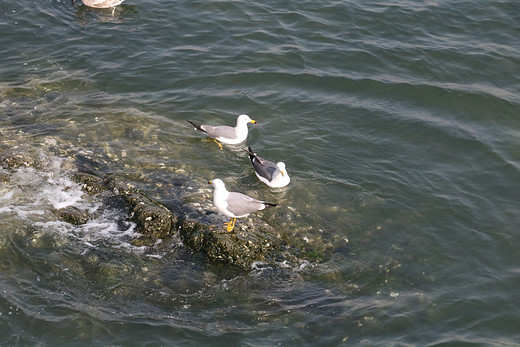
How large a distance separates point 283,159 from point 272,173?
1.21 meters

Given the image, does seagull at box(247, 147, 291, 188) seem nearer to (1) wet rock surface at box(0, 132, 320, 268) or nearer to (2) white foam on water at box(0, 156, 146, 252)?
(1) wet rock surface at box(0, 132, 320, 268)

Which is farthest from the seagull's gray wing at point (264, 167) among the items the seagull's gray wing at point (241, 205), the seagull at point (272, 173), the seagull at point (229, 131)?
the seagull's gray wing at point (241, 205)

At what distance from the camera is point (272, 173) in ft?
33.8

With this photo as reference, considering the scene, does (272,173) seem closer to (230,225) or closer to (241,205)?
(241,205)

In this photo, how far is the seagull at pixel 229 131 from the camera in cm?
1159

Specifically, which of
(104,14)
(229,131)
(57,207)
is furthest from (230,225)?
(104,14)

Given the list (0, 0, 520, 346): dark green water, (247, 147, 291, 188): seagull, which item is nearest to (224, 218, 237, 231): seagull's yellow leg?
(0, 0, 520, 346): dark green water

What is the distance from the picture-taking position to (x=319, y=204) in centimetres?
1005

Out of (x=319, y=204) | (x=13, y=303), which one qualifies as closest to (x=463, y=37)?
(x=319, y=204)

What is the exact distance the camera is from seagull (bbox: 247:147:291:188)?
10.2 meters

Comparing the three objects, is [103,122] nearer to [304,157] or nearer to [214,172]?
[214,172]

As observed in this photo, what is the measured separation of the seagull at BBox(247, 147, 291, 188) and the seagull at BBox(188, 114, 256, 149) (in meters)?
1.08

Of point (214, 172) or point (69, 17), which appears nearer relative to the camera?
point (214, 172)

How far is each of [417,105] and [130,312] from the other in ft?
27.6
